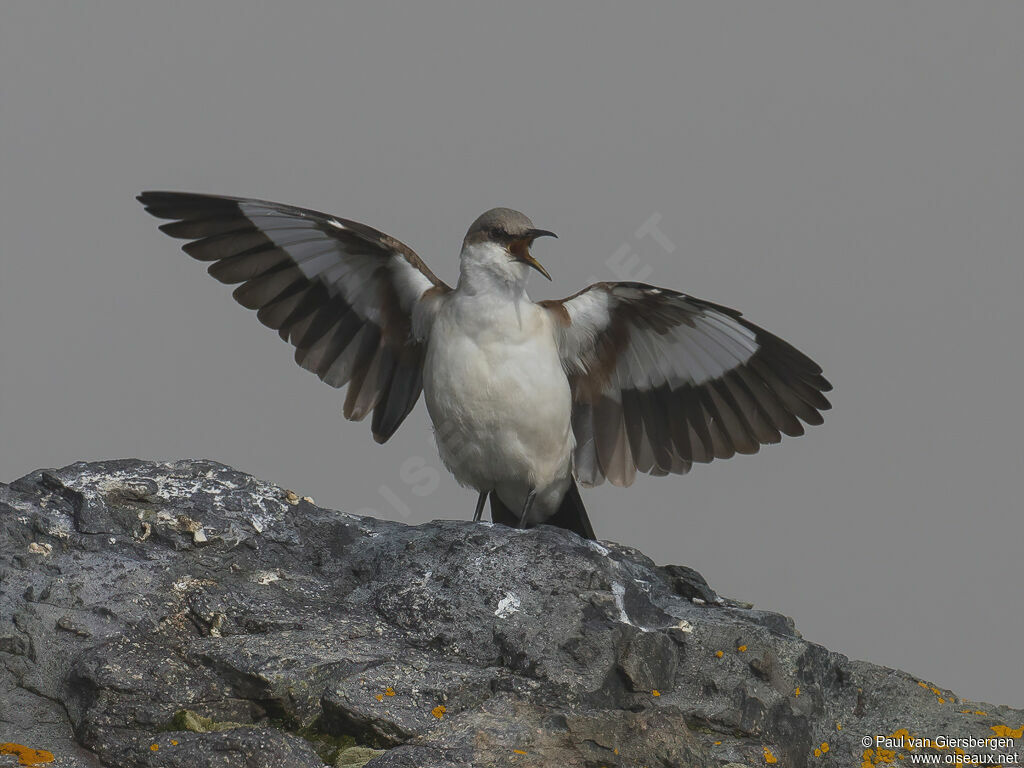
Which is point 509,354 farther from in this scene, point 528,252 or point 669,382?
point 669,382

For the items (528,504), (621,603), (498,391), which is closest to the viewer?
(621,603)

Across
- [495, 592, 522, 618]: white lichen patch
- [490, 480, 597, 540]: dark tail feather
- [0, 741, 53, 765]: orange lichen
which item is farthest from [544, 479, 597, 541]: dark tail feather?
[0, 741, 53, 765]: orange lichen

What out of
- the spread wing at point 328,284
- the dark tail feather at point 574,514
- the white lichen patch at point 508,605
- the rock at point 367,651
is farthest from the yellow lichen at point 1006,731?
the spread wing at point 328,284

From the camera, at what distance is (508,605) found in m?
7.61

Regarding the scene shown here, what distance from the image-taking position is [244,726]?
6.71 m

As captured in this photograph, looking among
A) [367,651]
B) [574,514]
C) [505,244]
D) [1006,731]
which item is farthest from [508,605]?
[1006,731]

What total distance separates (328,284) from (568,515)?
2.75m

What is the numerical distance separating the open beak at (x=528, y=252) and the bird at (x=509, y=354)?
2 cm

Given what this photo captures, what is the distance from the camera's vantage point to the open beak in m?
8.56

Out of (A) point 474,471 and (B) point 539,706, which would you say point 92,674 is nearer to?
(B) point 539,706

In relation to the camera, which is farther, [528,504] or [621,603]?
[528,504]

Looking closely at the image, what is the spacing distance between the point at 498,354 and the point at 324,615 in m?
2.30

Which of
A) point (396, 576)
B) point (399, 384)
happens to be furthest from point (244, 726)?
point (399, 384)

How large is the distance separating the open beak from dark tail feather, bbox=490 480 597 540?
6.46ft
